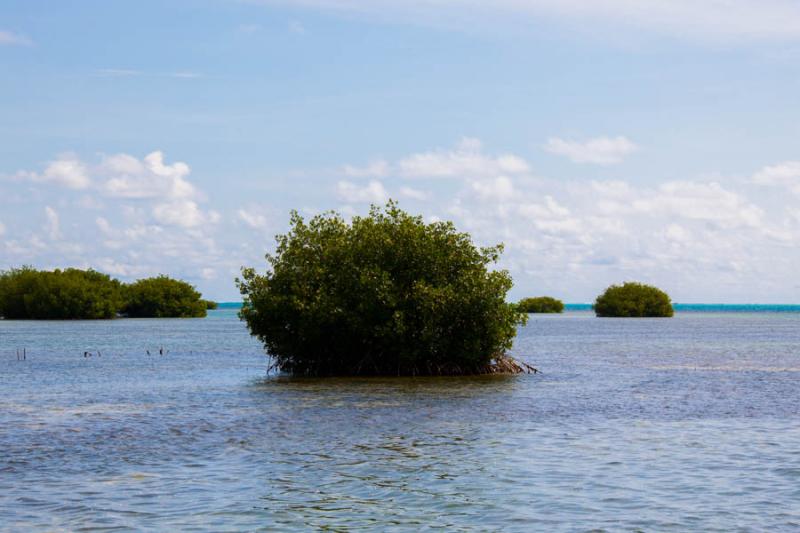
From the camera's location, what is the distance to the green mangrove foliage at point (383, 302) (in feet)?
156

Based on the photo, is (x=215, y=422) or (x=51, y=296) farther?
(x=51, y=296)

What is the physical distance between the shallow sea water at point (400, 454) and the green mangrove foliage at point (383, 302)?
233cm

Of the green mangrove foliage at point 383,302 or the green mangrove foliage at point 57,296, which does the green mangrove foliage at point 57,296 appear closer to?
the green mangrove foliage at point 57,296

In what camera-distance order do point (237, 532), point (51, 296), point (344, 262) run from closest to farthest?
1. point (237, 532)
2. point (344, 262)
3. point (51, 296)

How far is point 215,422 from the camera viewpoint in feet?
103

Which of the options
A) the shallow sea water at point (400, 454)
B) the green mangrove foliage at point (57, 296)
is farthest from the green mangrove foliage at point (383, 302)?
the green mangrove foliage at point (57, 296)

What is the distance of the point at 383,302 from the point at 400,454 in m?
22.2

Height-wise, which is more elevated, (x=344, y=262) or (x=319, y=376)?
(x=344, y=262)

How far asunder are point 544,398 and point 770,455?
607 inches

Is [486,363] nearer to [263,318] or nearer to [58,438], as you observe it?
[263,318]

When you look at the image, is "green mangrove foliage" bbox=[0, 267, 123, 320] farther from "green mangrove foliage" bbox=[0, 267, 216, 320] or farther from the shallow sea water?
the shallow sea water

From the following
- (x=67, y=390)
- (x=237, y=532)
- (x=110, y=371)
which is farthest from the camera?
(x=110, y=371)

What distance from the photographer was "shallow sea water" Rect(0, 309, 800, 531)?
705 inches

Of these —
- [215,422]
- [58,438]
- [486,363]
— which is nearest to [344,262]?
[486,363]
